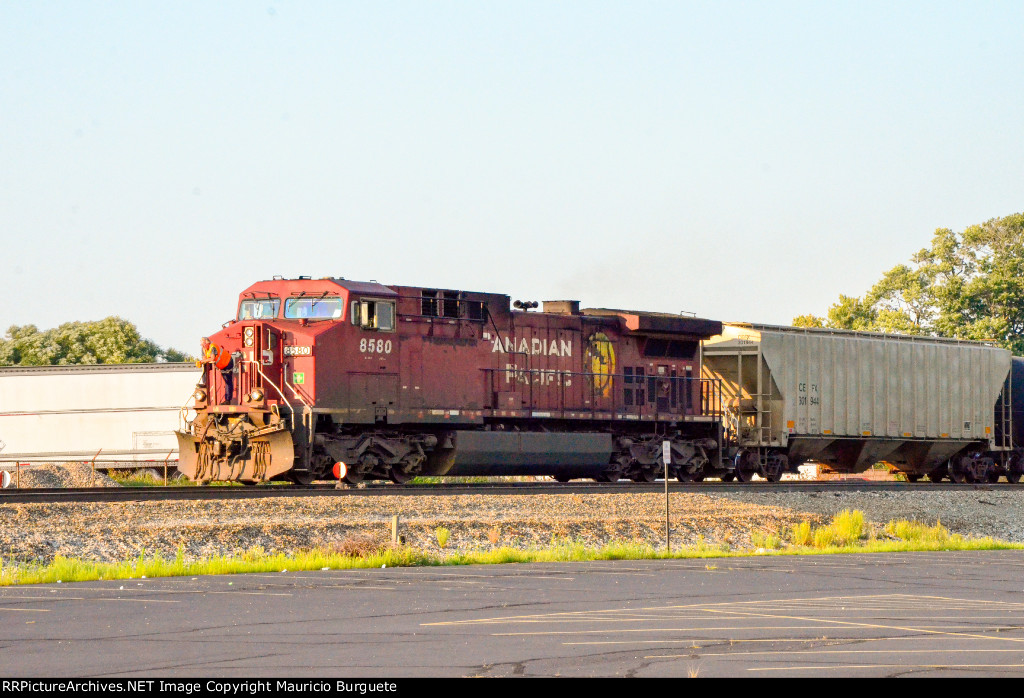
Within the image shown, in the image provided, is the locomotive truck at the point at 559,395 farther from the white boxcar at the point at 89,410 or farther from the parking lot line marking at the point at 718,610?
the white boxcar at the point at 89,410

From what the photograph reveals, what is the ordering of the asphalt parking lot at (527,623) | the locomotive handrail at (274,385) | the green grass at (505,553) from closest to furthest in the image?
the asphalt parking lot at (527,623) < the green grass at (505,553) < the locomotive handrail at (274,385)

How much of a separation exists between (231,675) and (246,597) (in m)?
5.37

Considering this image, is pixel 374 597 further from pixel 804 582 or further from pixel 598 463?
pixel 598 463

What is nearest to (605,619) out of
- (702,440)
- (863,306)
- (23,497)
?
(23,497)

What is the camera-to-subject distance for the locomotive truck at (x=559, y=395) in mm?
23672

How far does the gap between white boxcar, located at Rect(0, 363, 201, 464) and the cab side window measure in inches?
851

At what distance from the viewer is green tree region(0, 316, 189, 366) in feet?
252

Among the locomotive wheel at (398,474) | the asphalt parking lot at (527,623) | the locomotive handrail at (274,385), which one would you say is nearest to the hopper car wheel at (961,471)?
the locomotive wheel at (398,474)

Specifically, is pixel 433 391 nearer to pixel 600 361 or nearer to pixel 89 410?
pixel 600 361

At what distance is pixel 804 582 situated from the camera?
597 inches

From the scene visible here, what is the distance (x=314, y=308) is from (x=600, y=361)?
24.9 feet

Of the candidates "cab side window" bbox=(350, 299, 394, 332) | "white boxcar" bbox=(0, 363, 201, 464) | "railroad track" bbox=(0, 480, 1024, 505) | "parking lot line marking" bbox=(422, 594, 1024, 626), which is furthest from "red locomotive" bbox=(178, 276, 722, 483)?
"white boxcar" bbox=(0, 363, 201, 464)

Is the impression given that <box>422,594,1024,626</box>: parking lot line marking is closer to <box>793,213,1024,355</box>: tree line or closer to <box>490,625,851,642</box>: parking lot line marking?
<box>490,625,851,642</box>: parking lot line marking

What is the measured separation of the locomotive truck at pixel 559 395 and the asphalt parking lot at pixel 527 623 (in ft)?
24.4
